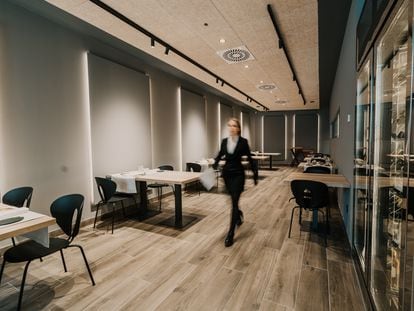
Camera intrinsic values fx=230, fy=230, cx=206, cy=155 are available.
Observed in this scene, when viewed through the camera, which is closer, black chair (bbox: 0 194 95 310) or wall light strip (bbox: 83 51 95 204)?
black chair (bbox: 0 194 95 310)

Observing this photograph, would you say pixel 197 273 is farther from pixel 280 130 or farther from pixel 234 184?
pixel 280 130

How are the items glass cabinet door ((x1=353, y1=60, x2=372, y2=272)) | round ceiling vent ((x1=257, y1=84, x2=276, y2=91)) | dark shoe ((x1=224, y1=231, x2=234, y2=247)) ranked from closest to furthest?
glass cabinet door ((x1=353, y1=60, x2=372, y2=272)) < dark shoe ((x1=224, y1=231, x2=234, y2=247)) < round ceiling vent ((x1=257, y1=84, x2=276, y2=91))

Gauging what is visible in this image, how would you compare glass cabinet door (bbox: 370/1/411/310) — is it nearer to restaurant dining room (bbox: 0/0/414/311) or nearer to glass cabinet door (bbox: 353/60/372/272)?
restaurant dining room (bbox: 0/0/414/311)

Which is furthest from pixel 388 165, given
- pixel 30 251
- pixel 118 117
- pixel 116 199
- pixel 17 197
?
pixel 118 117

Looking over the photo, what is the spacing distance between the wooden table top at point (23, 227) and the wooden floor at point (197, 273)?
0.82 meters

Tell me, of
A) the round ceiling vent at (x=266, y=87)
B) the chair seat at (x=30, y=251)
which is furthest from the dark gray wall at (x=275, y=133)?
the chair seat at (x=30, y=251)

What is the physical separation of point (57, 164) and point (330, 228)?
431cm

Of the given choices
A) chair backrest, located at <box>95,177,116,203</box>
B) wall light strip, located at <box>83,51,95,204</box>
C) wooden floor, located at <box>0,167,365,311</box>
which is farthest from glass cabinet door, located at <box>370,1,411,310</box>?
wall light strip, located at <box>83,51,95,204</box>

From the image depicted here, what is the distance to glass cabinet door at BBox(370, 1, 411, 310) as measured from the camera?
1436mm

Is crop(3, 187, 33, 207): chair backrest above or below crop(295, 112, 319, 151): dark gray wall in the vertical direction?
below

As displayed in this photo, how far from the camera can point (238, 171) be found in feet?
10.3

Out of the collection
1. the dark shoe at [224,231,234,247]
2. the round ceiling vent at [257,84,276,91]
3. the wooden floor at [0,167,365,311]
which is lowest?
the wooden floor at [0,167,365,311]

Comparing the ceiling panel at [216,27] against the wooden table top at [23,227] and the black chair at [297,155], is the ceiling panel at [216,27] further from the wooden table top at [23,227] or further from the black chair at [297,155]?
the black chair at [297,155]

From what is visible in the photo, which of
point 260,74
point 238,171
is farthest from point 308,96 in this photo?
point 238,171
